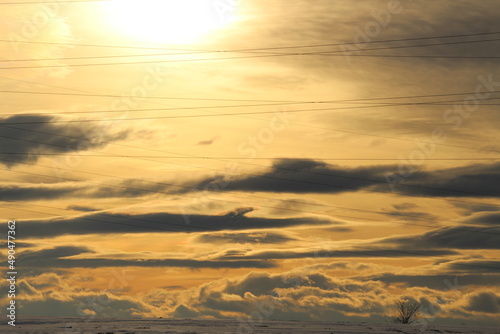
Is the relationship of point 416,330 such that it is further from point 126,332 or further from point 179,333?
point 126,332

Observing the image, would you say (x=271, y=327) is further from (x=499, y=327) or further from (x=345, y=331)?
(x=499, y=327)

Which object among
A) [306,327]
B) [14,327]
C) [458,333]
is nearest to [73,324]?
[14,327]

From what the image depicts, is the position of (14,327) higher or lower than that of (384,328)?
lower

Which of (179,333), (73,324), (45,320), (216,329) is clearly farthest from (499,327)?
(45,320)

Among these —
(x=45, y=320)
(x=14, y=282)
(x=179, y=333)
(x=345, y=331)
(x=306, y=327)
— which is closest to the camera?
(x=14, y=282)

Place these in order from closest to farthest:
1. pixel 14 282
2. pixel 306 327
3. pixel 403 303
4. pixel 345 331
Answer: pixel 14 282
pixel 345 331
pixel 306 327
pixel 403 303

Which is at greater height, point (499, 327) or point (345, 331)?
point (499, 327)

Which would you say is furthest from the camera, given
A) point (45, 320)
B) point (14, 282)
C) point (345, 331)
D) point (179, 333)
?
point (45, 320)

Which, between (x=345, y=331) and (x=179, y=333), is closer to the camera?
(x=179, y=333)

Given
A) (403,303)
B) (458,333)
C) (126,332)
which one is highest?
(403,303)

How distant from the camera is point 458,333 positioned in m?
83.6

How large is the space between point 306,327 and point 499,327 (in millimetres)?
34275

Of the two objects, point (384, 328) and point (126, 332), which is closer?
point (126, 332)

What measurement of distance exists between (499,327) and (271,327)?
38.9 meters
